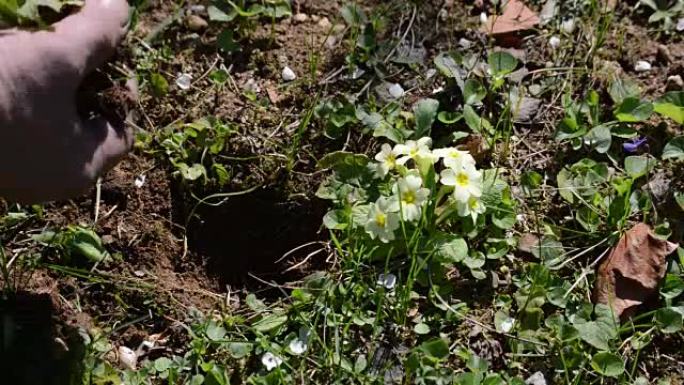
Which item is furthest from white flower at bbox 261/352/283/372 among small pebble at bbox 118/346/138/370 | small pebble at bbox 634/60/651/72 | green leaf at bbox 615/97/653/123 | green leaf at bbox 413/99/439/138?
small pebble at bbox 634/60/651/72

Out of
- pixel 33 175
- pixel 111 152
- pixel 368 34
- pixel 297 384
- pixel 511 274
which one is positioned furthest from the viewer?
pixel 368 34

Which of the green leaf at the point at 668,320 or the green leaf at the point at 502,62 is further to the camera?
the green leaf at the point at 502,62

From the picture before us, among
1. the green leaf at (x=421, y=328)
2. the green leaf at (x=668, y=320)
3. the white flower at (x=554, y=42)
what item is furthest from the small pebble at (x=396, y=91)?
the green leaf at (x=668, y=320)

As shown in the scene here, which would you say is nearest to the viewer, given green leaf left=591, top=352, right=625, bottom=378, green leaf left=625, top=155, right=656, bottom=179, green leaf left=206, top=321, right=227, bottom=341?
green leaf left=591, top=352, right=625, bottom=378

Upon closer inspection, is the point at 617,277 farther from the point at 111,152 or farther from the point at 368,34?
the point at 111,152

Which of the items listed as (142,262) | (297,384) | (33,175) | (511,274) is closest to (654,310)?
(511,274)

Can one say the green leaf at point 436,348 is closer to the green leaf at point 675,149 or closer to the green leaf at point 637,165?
the green leaf at point 637,165

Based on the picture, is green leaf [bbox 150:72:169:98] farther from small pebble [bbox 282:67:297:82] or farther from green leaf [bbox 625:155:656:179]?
green leaf [bbox 625:155:656:179]
